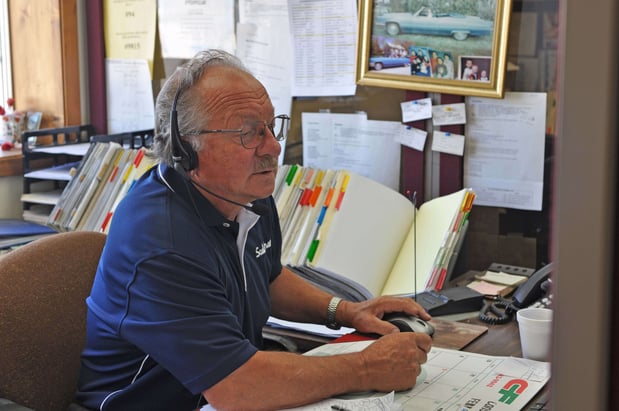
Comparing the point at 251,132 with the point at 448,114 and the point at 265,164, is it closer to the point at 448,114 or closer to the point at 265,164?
the point at 265,164

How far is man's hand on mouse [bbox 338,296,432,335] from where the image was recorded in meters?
1.61

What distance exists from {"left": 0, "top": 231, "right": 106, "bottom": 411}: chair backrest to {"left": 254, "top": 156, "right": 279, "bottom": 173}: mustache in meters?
0.41

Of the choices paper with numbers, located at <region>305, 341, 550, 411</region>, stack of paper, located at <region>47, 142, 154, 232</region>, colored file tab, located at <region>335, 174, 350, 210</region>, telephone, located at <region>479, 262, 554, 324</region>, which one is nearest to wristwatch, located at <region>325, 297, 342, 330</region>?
paper with numbers, located at <region>305, 341, 550, 411</region>

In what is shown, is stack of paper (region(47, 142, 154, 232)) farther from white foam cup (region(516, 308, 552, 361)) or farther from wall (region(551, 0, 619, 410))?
wall (region(551, 0, 619, 410))

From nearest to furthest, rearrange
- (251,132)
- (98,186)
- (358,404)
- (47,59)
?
(358,404) → (251,132) → (98,186) → (47,59)

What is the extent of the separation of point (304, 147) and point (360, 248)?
53 cm

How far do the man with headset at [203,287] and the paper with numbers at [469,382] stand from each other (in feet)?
0.12

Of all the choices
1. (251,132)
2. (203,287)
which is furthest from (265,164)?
(203,287)

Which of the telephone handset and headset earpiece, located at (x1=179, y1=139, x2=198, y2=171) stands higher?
headset earpiece, located at (x1=179, y1=139, x2=198, y2=171)

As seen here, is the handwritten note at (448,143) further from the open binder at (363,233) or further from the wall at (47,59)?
the wall at (47,59)

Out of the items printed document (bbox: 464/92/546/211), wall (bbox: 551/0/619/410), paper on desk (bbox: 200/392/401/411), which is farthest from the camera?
printed document (bbox: 464/92/546/211)

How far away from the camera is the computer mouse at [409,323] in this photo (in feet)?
5.11

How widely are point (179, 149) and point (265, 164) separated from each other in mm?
161

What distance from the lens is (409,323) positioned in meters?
1.58
